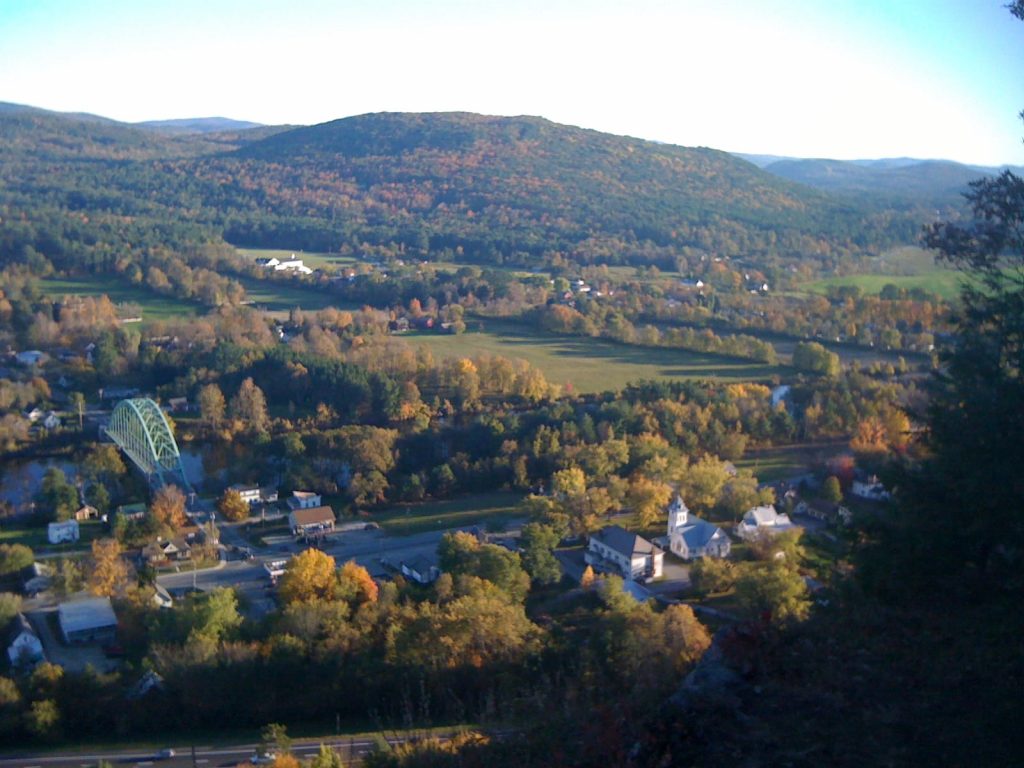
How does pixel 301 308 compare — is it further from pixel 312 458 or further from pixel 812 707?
pixel 812 707

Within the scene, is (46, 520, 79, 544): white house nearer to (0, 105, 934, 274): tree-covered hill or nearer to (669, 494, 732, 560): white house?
(669, 494, 732, 560): white house

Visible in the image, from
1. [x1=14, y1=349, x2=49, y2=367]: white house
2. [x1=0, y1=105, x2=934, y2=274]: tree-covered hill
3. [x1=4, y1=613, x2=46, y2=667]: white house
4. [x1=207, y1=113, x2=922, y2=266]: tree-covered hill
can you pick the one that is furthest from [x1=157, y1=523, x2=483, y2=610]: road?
[x1=207, y1=113, x2=922, y2=266]: tree-covered hill

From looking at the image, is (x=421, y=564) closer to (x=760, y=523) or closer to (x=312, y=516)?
(x=312, y=516)

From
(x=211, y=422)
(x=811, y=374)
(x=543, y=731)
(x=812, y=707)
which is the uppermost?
(x=812, y=707)

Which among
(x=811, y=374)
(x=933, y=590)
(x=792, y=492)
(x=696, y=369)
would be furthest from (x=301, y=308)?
(x=933, y=590)

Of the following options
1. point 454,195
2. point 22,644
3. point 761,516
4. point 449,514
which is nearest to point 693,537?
point 761,516

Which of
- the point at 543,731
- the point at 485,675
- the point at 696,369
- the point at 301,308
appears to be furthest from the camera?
the point at 301,308

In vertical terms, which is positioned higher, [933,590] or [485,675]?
[933,590]
